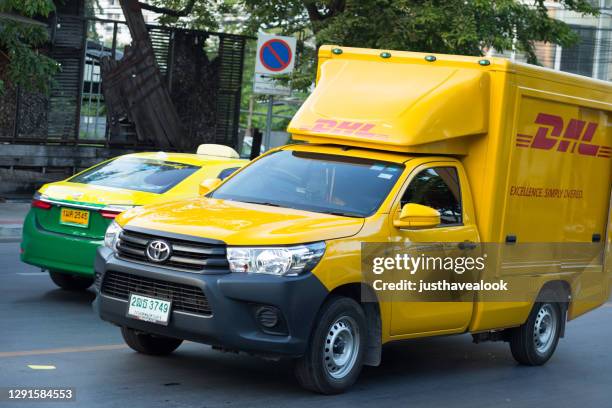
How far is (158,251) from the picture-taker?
7.87 m

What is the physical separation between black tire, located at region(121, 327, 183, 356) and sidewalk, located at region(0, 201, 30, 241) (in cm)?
847

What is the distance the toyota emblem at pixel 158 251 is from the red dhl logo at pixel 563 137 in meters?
3.16

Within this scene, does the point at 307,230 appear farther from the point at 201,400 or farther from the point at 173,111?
the point at 173,111

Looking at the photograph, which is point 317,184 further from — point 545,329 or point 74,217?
point 74,217

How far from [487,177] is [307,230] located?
6.49ft

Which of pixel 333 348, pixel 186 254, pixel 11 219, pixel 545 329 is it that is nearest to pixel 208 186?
pixel 186 254

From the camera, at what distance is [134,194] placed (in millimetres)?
11055

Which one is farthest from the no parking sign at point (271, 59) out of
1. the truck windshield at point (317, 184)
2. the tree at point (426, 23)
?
the truck windshield at point (317, 184)

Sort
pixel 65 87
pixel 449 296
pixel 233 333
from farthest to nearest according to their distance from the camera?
pixel 65 87 < pixel 449 296 < pixel 233 333

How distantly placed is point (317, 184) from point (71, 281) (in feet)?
14.0

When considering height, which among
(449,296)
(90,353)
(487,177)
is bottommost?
(90,353)

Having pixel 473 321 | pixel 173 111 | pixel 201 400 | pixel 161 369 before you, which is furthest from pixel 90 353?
pixel 173 111

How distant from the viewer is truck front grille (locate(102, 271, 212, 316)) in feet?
25.1

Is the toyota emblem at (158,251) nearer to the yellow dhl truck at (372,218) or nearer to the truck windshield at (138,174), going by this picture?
the yellow dhl truck at (372,218)
